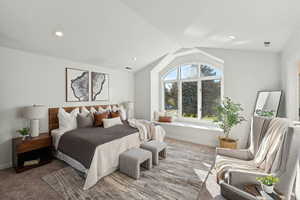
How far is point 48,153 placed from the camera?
9.60ft

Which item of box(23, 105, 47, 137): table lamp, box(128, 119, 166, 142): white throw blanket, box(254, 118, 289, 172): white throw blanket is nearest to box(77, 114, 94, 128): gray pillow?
box(23, 105, 47, 137): table lamp

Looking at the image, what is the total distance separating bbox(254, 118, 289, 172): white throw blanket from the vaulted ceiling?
135 cm

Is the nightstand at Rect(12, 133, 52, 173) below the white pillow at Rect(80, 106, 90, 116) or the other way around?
below

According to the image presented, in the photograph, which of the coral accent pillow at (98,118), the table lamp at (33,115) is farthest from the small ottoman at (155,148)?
the table lamp at (33,115)

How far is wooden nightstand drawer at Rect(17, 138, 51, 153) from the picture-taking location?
2.37 m

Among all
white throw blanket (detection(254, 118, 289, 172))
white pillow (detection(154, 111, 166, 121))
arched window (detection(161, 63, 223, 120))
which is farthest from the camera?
white pillow (detection(154, 111, 166, 121))

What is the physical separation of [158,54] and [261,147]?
11.4 ft

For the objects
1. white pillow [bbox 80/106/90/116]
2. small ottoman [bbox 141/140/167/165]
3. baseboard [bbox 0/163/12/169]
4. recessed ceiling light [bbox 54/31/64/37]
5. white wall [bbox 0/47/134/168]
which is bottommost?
baseboard [bbox 0/163/12/169]

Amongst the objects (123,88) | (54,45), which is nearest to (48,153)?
(54,45)

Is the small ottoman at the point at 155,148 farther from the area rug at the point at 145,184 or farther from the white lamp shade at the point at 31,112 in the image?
the white lamp shade at the point at 31,112

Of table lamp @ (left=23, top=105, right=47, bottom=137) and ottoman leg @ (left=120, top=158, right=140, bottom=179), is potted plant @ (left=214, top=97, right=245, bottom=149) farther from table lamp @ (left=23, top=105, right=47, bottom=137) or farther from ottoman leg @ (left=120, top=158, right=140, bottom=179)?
table lamp @ (left=23, top=105, right=47, bottom=137)

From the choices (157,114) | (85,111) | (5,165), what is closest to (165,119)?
(157,114)

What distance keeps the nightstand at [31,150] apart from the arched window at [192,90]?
373cm

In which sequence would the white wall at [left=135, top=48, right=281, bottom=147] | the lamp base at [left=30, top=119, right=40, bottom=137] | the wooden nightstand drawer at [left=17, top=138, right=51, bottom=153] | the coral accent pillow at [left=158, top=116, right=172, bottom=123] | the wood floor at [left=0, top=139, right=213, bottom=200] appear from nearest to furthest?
the wood floor at [left=0, top=139, right=213, bottom=200] → the wooden nightstand drawer at [left=17, top=138, right=51, bottom=153] → the lamp base at [left=30, top=119, right=40, bottom=137] → the white wall at [left=135, top=48, right=281, bottom=147] → the coral accent pillow at [left=158, top=116, right=172, bottom=123]
